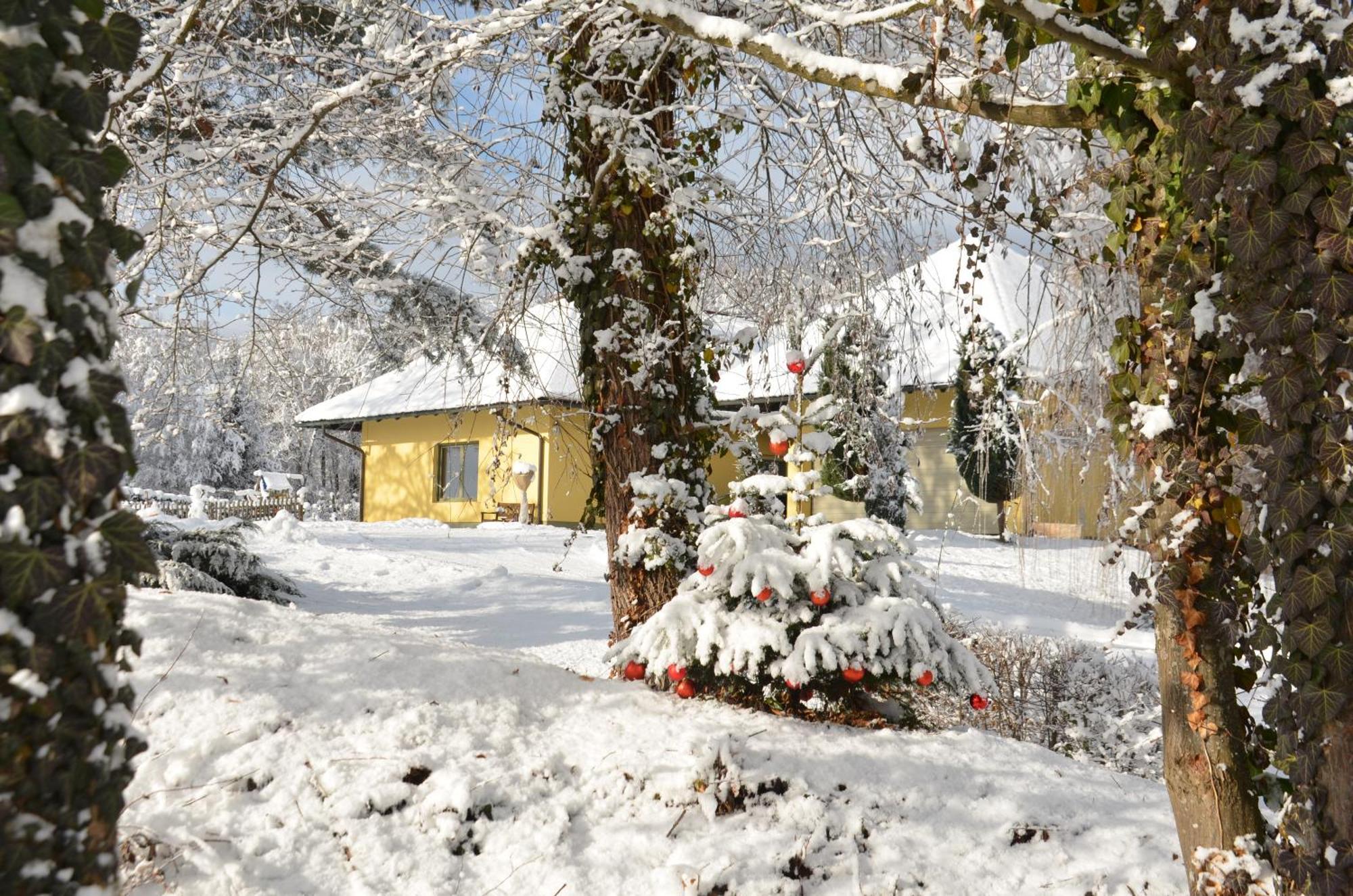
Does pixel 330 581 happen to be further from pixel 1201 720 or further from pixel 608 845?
pixel 1201 720

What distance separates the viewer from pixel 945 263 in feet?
61.0

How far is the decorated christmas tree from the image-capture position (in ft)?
12.7

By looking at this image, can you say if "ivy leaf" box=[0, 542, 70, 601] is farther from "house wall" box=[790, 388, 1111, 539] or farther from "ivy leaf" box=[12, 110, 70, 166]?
"house wall" box=[790, 388, 1111, 539]

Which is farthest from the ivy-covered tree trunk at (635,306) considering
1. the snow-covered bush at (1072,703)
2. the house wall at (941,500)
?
the house wall at (941,500)

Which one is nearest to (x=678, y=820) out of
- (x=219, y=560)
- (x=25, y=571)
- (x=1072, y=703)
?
(x=25, y=571)

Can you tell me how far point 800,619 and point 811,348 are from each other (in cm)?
461

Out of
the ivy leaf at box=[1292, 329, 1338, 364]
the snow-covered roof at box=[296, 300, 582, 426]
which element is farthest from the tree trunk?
the snow-covered roof at box=[296, 300, 582, 426]

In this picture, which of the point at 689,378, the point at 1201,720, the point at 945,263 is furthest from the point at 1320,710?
the point at 945,263

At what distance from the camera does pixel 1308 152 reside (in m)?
2.21

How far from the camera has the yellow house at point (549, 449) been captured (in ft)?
29.8

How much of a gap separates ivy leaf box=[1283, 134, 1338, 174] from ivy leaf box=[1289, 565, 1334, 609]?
0.97 m

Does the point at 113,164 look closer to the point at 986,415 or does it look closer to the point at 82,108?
the point at 82,108

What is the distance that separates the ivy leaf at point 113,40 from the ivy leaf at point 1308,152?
100.0 inches

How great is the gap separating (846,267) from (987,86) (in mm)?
3434
